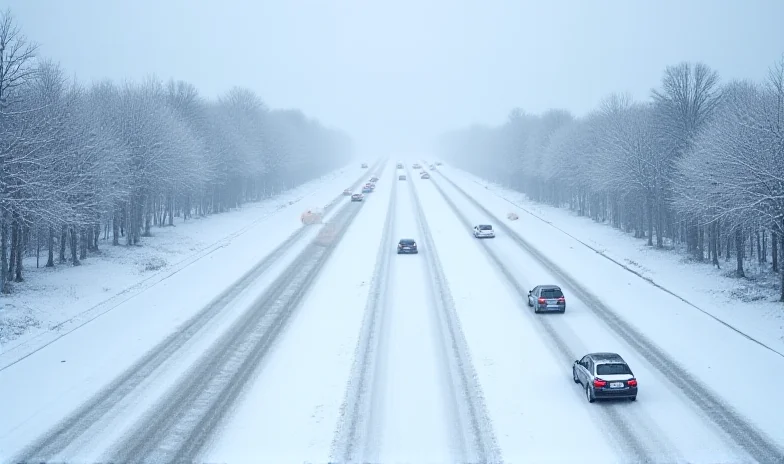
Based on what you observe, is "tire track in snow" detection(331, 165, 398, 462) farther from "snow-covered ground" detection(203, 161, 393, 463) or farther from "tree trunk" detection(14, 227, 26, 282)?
"tree trunk" detection(14, 227, 26, 282)

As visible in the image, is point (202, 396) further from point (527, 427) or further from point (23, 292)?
point (23, 292)

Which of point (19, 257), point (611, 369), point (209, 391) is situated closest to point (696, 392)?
point (611, 369)

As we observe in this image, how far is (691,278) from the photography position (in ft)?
156

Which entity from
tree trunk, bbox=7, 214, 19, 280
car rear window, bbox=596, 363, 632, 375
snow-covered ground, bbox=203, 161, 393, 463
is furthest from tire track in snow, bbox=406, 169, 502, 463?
tree trunk, bbox=7, 214, 19, 280

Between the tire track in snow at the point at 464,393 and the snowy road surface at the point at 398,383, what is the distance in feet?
0.28

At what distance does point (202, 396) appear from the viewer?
2553 centimetres

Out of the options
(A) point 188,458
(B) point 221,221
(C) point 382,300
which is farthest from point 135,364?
(B) point 221,221

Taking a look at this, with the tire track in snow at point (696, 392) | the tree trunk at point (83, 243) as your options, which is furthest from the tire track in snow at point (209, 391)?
the tree trunk at point (83, 243)

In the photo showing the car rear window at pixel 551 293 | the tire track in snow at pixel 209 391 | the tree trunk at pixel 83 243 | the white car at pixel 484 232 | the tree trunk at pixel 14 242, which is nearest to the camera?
the tire track in snow at pixel 209 391

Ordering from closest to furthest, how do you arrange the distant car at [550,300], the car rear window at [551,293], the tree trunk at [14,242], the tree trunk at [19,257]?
the distant car at [550,300] → the car rear window at [551,293] → the tree trunk at [14,242] → the tree trunk at [19,257]

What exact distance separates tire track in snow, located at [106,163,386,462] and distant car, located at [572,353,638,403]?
44.0ft

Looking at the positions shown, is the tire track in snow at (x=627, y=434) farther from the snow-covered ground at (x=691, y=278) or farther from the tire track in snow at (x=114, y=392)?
the tire track in snow at (x=114, y=392)

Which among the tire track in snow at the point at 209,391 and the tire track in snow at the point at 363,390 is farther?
the tire track in snow at the point at 363,390

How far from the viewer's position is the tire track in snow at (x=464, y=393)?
20.9 meters
